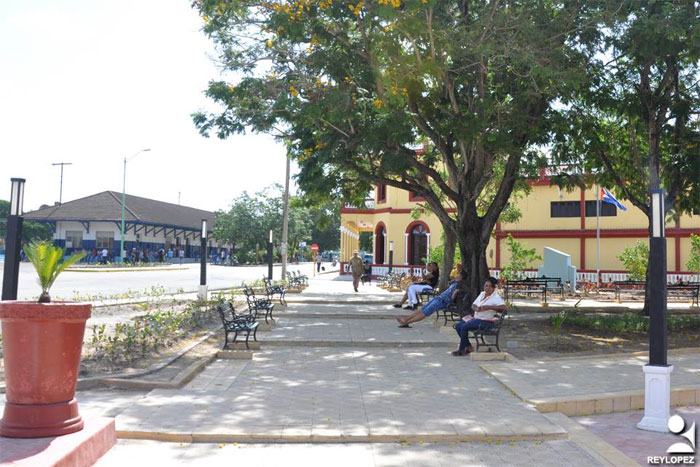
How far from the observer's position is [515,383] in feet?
26.7

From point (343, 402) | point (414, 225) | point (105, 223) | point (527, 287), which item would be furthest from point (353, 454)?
point (105, 223)

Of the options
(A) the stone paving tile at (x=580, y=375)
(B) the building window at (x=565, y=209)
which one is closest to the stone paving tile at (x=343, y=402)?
(A) the stone paving tile at (x=580, y=375)

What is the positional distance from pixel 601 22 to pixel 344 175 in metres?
9.34

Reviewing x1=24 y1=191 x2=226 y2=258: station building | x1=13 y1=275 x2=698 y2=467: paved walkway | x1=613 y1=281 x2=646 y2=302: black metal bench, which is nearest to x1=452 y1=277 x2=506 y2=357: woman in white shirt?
x1=13 y1=275 x2=698 y2=467: paved walkway

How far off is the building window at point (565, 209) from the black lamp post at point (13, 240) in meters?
30.7

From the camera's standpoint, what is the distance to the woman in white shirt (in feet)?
34.0

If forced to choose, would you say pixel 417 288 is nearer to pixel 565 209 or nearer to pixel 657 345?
pixel 657 345

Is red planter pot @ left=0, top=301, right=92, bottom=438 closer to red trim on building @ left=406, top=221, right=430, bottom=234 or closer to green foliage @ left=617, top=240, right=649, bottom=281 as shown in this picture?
green foliage @ left=617, top=240, right=649, bottom=281

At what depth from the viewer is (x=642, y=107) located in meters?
15.3

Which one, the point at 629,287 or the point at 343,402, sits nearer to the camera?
the point at 343,402

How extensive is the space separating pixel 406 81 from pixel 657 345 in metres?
8.15

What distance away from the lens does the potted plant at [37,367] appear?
484 centimetres

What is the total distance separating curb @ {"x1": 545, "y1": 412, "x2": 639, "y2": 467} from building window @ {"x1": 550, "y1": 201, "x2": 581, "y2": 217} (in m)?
30.1

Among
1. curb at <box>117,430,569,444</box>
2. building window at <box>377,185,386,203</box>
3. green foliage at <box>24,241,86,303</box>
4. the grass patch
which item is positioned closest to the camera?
green foliage at <box>24,241,86,303</box>
